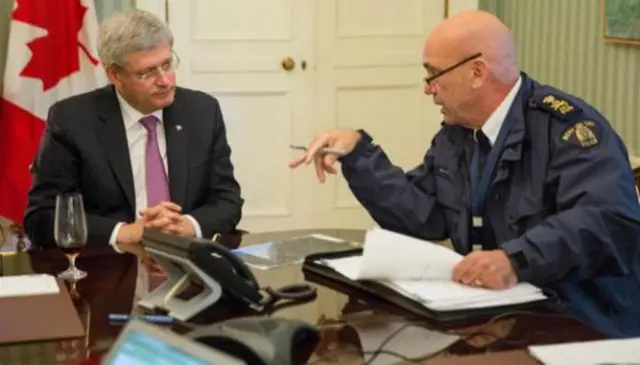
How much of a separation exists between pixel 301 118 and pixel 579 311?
9.36 feet

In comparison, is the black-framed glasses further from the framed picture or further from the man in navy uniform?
the framed picture

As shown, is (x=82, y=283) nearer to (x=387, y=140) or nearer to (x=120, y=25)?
(x=120, y=25)

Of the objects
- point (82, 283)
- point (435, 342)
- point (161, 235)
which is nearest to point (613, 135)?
point (435, 342)

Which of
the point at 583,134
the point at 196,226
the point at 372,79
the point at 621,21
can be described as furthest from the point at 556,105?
the point at 372,79

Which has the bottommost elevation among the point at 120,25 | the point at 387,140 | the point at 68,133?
the point at 387,140

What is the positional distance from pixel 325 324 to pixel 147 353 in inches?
22.1

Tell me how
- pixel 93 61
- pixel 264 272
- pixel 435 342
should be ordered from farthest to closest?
pixel 93 61
pixel 264 272
pixel 435 342

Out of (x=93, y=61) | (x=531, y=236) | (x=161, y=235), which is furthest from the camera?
(x=93, y=61)

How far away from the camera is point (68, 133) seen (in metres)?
2.75

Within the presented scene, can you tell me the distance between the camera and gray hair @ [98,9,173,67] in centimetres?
277

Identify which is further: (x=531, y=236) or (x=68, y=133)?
(x=68, y=133)

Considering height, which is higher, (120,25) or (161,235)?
(120,25)

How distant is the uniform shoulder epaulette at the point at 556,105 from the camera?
2.25 meters

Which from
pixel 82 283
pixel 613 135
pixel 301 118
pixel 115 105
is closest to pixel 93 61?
pixel 301 118
